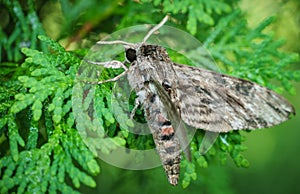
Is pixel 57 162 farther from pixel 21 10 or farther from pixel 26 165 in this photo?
pixel 21 10

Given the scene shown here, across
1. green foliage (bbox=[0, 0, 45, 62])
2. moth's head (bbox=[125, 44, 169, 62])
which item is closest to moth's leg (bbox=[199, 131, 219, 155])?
moth's head (bbox=[125, 44, 169, 62])

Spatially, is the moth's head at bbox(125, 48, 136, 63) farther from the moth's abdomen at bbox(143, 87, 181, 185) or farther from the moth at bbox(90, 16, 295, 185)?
the moth's abdomen at bbox(143, 87, 181, 185)

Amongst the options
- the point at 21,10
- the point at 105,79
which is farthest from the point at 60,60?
the point at 21,10

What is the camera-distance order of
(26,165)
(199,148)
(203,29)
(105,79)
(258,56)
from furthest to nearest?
1. (203,29)
2. (258,56)
3. (199,148)
4. (105,79)
5. (26,165)

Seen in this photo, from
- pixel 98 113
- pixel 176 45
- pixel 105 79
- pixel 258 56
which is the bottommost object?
pixel 98 113

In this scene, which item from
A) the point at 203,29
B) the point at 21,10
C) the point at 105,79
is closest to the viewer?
the point at 105,79

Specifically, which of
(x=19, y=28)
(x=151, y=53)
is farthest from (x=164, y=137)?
(x=19, y=28)
